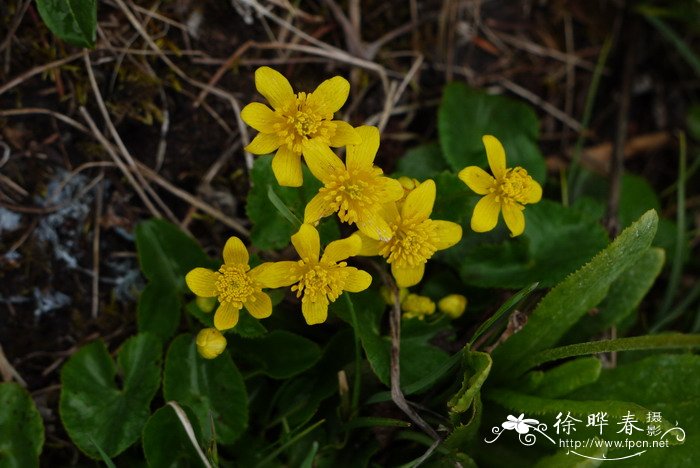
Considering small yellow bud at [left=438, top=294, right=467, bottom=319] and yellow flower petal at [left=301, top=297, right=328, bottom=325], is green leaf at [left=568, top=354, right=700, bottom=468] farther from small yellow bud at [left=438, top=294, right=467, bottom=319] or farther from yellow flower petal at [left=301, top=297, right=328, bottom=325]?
yellow flower petal at [left=301, top=297, right=328, bottom=325]

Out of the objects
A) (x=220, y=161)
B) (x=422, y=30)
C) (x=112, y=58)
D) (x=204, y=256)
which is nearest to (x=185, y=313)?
(x=204, y=256)

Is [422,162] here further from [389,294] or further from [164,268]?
[164,268]

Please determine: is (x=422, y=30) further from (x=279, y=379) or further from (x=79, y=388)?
(x=79, y=388)

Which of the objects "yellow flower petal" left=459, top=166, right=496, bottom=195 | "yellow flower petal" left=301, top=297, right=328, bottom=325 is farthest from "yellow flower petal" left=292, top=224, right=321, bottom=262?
"yellow flower petal" left=459, top=166, right=496, bottom=195

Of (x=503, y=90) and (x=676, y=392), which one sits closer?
(x=676, y=392)

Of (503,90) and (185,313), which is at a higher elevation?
(503,90)

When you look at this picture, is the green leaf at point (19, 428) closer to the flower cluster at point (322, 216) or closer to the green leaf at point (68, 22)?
the flower cluster at point (322, 216)

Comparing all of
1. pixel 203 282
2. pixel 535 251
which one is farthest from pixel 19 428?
pixel 535 251
